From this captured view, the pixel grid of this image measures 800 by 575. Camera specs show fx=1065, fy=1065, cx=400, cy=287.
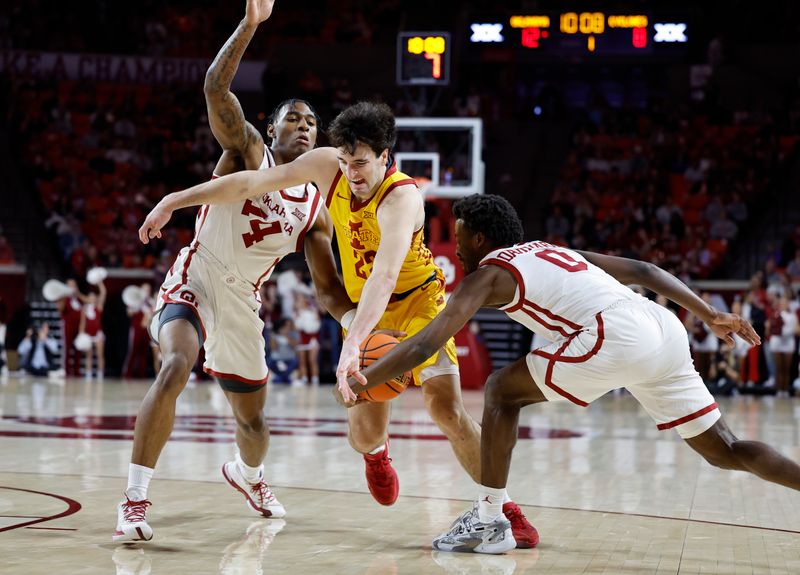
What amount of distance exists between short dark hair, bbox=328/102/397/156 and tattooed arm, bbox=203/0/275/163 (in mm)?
617

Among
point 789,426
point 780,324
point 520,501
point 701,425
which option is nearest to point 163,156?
point 780,324

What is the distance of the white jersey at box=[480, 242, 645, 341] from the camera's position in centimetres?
436

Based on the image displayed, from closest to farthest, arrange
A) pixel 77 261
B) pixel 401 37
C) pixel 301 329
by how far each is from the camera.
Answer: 1. pixel 401 37
2. pixel 301 329
3. pixel 77 261

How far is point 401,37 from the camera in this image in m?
14.8

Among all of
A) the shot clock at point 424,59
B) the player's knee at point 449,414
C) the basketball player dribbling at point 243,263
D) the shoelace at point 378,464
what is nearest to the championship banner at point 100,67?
the shot clock at point 424,59

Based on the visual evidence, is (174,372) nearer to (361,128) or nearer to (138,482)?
(138,482)

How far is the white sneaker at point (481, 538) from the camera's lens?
14.6 feet

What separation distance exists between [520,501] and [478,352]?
392 inches

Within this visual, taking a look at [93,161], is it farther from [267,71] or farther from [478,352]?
[478,352]

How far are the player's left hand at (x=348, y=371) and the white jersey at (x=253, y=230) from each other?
56.0 inches

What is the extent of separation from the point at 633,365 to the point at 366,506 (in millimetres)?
1884

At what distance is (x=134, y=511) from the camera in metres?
4.42

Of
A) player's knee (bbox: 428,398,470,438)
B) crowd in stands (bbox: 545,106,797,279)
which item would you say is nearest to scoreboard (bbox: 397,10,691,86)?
crowd in stands (bbox: 545,106,797,279)

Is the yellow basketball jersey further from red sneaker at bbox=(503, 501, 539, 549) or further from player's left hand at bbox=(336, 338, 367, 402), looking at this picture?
red sneaker at bbox=(503, 501, 539, 549)
